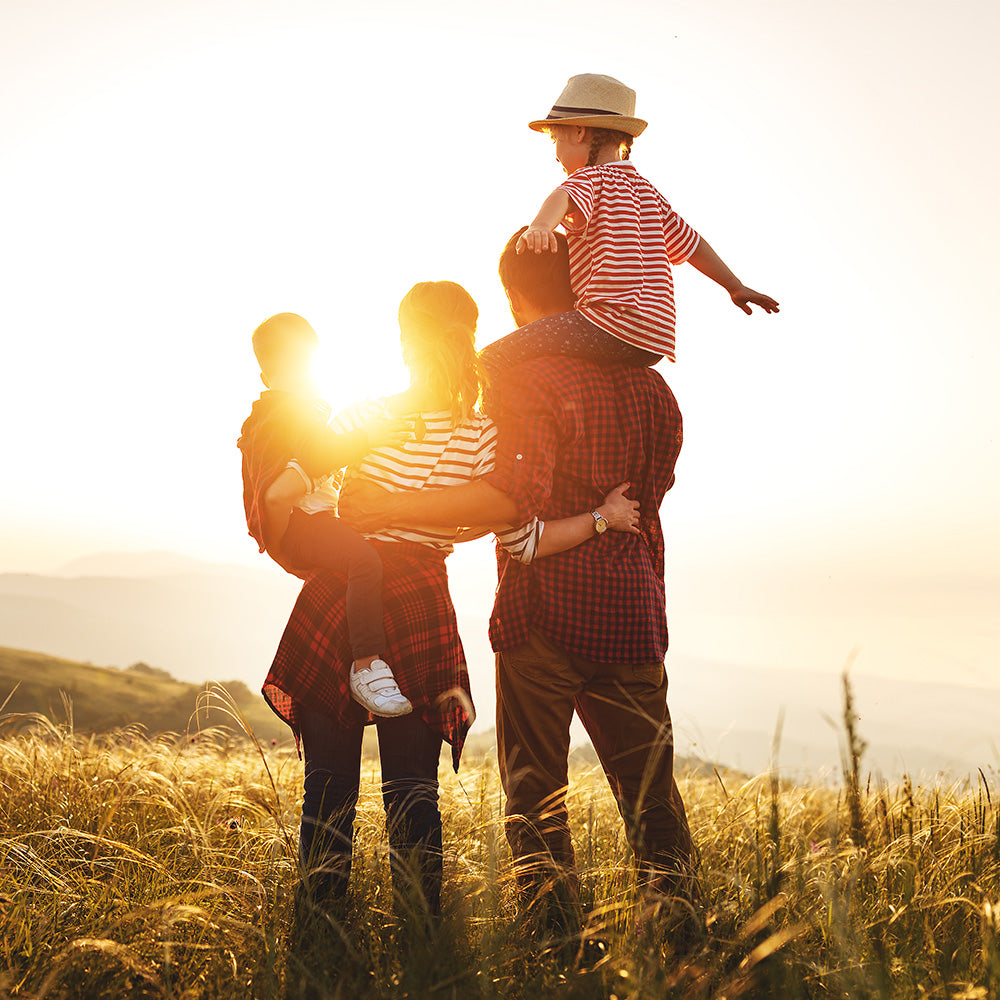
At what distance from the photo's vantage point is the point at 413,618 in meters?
2.50

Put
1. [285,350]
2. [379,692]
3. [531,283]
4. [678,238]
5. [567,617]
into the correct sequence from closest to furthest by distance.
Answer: [379,692] → [567,617] → [531,283] → [285,350] → [678,238]

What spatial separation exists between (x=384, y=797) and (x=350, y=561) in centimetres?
73

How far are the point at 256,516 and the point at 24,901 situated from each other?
127 cm

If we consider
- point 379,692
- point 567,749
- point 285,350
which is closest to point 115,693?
point 285,350

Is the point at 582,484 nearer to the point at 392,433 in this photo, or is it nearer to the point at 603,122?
the point at 392,433

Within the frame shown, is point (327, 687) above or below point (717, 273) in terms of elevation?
below

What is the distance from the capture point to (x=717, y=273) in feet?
11.8

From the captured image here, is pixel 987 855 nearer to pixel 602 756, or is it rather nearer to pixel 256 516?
pixel 602 756

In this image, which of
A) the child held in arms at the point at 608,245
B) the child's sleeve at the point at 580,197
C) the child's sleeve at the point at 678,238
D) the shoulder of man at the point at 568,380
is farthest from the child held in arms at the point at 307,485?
the child's sleeve at the point at 678,238

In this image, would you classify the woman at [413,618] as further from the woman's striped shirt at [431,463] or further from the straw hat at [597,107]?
the straw hat at [597,107]

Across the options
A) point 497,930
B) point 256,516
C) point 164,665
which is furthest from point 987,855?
point 164,665

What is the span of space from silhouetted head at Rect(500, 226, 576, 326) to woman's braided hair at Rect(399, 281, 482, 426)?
0.85ft

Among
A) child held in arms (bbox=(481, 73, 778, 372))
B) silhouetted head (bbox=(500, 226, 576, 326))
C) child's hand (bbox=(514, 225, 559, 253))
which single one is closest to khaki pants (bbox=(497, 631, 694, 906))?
child held in arms (bbox=(481, 73, 778, 372))

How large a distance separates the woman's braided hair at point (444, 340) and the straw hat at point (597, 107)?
A: 1294 mm
